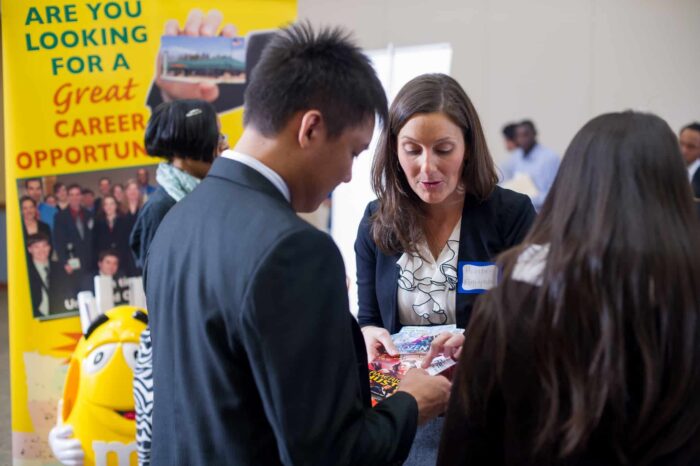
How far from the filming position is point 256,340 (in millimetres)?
866

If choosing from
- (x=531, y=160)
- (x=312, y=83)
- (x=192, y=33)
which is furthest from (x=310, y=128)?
(x=531, y=160)

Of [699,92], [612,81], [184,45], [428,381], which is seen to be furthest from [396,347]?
[699,92]

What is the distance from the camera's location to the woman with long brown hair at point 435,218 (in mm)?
1563

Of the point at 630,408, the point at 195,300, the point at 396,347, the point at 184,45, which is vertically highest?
the point at 184,45

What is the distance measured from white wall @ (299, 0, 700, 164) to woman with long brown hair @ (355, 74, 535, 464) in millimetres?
4071

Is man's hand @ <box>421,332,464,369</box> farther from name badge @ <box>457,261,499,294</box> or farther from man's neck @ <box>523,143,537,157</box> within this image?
man's neck @ <box>523,143,537,157</box>

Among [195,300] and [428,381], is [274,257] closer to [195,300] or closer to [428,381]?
[195,300]

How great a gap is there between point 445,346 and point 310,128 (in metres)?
0.60

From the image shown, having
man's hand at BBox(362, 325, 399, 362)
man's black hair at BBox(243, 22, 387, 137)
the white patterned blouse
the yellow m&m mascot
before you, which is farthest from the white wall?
man's black hair at BBox(243, 22, 387, 137)

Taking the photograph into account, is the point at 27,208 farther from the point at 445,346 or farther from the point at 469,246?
A: the point at 445,346

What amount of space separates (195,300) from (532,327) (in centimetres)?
46

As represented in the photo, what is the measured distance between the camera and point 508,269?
0.89 m

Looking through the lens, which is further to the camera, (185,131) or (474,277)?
(185,131)

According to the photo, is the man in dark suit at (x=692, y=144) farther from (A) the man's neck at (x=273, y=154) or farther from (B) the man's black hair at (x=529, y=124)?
(A) the man's neck at (x=273, y=154)
